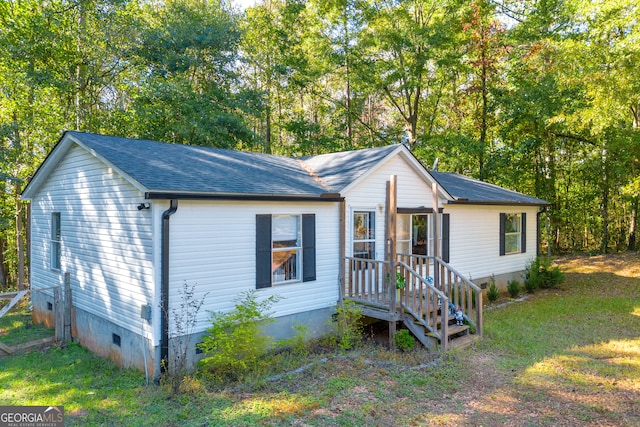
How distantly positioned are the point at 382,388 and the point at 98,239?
6.14m

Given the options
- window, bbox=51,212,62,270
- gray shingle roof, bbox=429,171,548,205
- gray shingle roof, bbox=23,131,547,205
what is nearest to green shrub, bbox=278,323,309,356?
gray shingle roof, bbox=23,131,547,205

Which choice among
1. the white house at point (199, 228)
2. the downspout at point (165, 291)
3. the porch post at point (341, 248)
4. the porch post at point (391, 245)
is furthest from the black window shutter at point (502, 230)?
the downspout at point (165, 291)

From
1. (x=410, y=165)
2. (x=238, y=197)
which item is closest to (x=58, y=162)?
(x=238, y=197)

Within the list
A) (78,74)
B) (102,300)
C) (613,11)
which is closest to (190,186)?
(102,300)

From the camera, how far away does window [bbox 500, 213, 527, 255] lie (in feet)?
45.0

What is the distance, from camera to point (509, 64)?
1939cm

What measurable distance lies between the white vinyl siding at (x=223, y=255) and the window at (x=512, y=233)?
8.12 meters

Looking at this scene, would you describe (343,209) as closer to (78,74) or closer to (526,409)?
(526,409)

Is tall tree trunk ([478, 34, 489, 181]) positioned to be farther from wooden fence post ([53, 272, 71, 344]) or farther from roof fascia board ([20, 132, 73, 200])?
wooden fence post ([53, 272, 71, 344])

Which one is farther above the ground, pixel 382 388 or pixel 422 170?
pixel 422 170

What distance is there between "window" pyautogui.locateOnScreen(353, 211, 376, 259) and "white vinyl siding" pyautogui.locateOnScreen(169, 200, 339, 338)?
126cm

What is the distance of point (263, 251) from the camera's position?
7.80m

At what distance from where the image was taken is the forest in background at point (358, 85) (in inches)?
555

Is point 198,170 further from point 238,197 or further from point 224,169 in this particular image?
point 238,197
